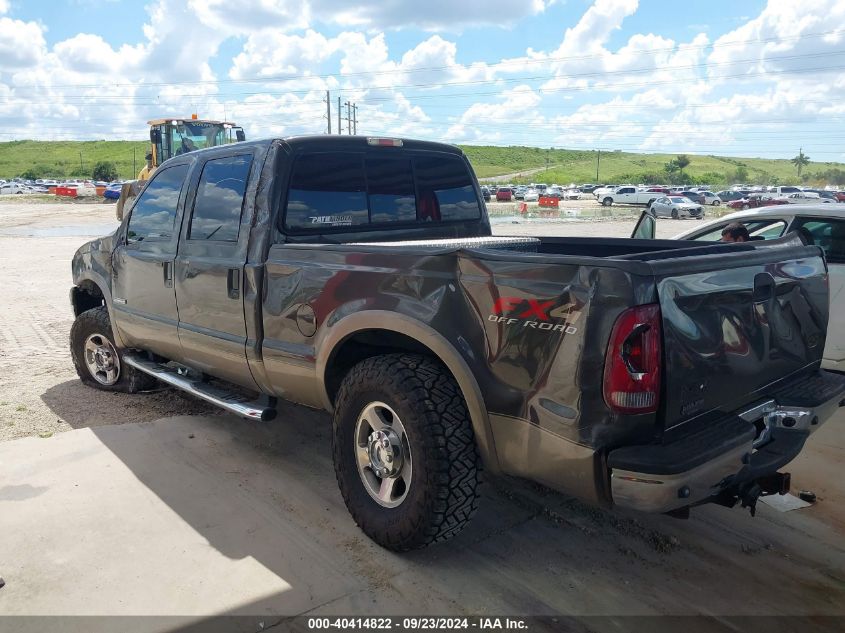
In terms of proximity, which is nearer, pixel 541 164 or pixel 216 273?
pixel 216 273

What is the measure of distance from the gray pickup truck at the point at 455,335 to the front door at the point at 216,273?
0.02 m

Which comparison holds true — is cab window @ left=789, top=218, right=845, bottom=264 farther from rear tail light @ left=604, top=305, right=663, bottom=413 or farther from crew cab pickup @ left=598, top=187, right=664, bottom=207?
crew cab pickup @ left=598, top=187, right=664, bottom=207

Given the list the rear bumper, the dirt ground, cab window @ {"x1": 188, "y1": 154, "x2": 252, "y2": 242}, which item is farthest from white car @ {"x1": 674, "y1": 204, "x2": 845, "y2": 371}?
cab window @ {"x1": 188, "y1": 154, "x2": 252, "y2": 242}

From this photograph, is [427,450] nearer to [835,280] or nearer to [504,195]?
[835,280]

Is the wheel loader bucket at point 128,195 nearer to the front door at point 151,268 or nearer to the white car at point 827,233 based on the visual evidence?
the front door at point 151,268

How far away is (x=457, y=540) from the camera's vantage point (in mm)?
3514

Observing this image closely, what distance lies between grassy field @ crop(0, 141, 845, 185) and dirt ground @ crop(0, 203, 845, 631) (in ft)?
361

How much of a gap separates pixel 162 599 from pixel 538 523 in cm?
187

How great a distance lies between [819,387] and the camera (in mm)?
3398

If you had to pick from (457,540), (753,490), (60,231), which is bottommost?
(457,540)

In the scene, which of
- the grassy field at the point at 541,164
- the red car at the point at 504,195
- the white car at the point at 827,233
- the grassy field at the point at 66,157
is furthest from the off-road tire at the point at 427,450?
the grassy field at the point at 66,157

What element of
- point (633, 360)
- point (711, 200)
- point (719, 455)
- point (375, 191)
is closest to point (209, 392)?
point (375, 191)

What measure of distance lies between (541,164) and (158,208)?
151 metres

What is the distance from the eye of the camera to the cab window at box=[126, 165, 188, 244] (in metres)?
4.78
